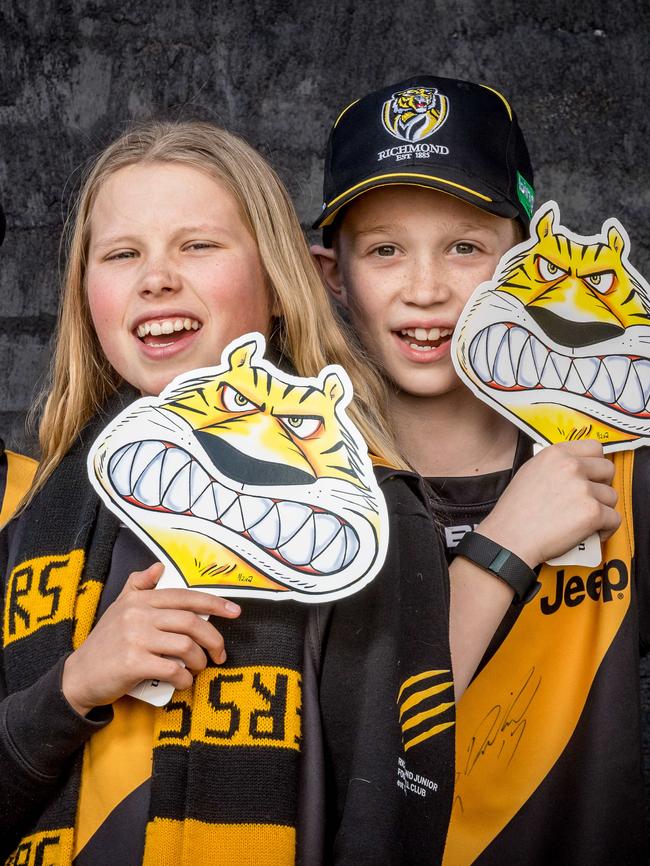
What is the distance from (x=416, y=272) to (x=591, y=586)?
0.56 metres

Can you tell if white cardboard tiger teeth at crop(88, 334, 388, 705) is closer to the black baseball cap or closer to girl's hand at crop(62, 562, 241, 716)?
girl's hand at crop(62, 562, 241, 716)

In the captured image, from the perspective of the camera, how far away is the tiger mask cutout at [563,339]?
1.67m

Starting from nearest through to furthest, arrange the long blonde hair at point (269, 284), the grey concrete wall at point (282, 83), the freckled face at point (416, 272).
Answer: the long blonde hair at point (269, 284), the freckled face at point (416, 272), the grey concrete wall at point (282, 83)

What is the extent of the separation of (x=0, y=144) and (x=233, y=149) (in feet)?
3.80

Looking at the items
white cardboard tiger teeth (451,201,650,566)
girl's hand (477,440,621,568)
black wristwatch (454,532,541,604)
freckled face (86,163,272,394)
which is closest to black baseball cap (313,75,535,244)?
white cardboard tiger teeth (451,201,650,566)

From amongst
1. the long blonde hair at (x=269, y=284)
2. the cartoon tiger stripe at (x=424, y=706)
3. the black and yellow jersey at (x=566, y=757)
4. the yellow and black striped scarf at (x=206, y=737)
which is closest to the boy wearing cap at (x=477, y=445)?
the black and yellow jersey at (x=566, y=757)

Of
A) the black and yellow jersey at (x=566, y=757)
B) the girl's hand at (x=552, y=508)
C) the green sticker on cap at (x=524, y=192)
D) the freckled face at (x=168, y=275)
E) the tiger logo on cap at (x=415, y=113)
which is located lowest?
the black and yellow jersey at (x=566, y=757)

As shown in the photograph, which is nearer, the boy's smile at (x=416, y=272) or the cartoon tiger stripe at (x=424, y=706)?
the cartoon tiger stripe at (x=424, y=706)

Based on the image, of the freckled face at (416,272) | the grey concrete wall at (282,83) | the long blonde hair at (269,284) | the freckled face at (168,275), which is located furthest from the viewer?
the grey concrete wall at (282,83)

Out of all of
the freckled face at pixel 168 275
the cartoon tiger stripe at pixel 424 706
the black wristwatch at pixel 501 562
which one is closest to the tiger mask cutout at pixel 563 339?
the black wristwatch at pixel 501 562

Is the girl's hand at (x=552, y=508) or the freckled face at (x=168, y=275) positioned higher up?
the freckled face at (x=168, y=275)

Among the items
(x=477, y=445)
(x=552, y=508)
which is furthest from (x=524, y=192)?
(x=552, y=508)

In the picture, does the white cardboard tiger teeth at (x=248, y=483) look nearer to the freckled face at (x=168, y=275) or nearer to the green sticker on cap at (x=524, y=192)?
the freckled face at (x=168, y=275)

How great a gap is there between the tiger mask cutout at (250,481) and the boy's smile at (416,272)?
0.41 m
